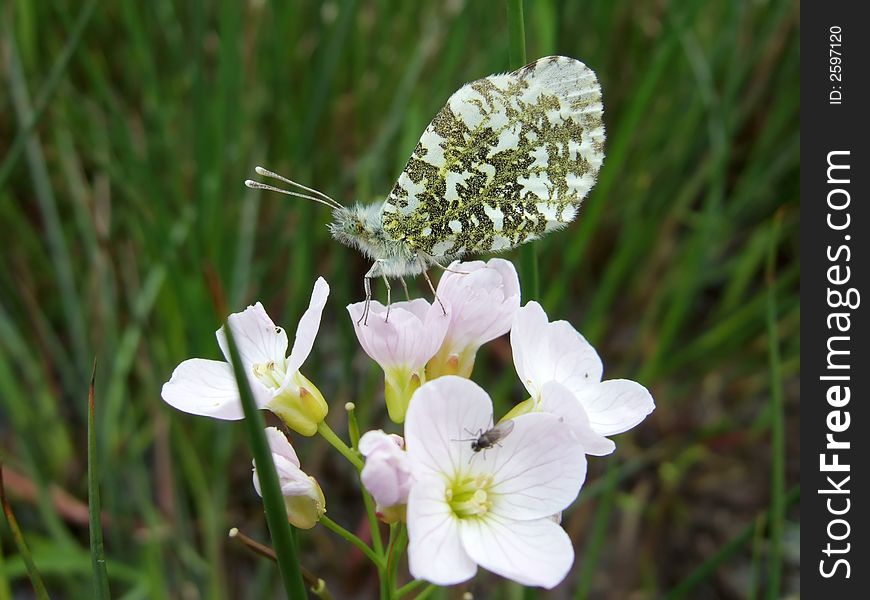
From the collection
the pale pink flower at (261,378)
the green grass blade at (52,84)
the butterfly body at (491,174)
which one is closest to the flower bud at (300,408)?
the pale pink flower at (261,378)

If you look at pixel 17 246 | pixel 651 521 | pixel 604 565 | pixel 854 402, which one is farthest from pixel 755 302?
pixel 17 246

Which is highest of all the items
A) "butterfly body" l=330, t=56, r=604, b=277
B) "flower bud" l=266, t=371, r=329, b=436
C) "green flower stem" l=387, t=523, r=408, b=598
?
"butterfly body" l=330, t=56, r=604, b=277

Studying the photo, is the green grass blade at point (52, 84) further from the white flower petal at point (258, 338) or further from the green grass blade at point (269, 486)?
the green grass blade at point (269, 486)

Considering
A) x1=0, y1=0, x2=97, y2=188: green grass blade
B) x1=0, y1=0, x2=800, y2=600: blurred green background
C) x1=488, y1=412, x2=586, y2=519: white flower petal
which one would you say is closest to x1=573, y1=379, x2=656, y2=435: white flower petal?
x1=488, y1=412, x2=586, y2=519: white flower petal

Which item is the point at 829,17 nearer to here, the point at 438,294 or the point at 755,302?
the point at 755,302

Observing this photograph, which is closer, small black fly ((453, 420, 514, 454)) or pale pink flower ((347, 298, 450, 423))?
small black fly ((453, 420, 514, 454))

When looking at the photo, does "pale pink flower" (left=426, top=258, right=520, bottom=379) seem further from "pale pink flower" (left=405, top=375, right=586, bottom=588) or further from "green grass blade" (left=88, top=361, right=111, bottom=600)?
"green grass blade" (left=88, top=361, right=111, bottom=600)

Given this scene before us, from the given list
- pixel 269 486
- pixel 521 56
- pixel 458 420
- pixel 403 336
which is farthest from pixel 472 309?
pixel 269 486
